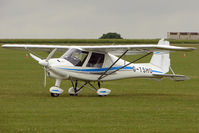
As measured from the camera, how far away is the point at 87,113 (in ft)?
39.2

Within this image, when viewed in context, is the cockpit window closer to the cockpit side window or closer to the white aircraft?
the white aircraft

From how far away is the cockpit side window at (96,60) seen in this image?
16.2 m

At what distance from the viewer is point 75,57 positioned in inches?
621

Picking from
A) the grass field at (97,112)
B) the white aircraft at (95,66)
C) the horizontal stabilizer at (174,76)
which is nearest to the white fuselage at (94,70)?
the white aircraft at (95,66)

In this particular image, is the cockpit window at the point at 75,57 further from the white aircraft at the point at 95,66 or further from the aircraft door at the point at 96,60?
the aircraft door at the point at 96,60

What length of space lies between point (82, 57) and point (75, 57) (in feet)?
0.99

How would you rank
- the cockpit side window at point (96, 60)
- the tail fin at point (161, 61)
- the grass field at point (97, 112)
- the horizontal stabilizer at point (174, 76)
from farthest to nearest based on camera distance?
1. the tail fin at point (161, 61)
2. the horizontal stabilizer at point (174, 76)
3. the cockpit side window at point (96, 60)
4. the grass field at point (97, 112)

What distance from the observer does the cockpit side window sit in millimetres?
16156

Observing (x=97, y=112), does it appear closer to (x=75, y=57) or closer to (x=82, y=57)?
(x=75, y=57)

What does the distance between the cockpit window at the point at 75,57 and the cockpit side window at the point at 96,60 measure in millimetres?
279

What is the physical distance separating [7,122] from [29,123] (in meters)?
0.53

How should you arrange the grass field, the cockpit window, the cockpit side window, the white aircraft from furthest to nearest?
the cockpit side window → the cockpit window → the white aircraft → the grass field

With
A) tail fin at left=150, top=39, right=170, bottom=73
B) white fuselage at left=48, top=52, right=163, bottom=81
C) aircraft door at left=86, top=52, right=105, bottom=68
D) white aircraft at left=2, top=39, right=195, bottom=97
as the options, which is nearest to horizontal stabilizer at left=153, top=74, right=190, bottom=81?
white aircraft at left=2, top=39, right=195, bottom=97

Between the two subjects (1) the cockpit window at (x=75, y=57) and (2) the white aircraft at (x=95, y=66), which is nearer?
(2) the white aircraft at (x=95, y=66)
